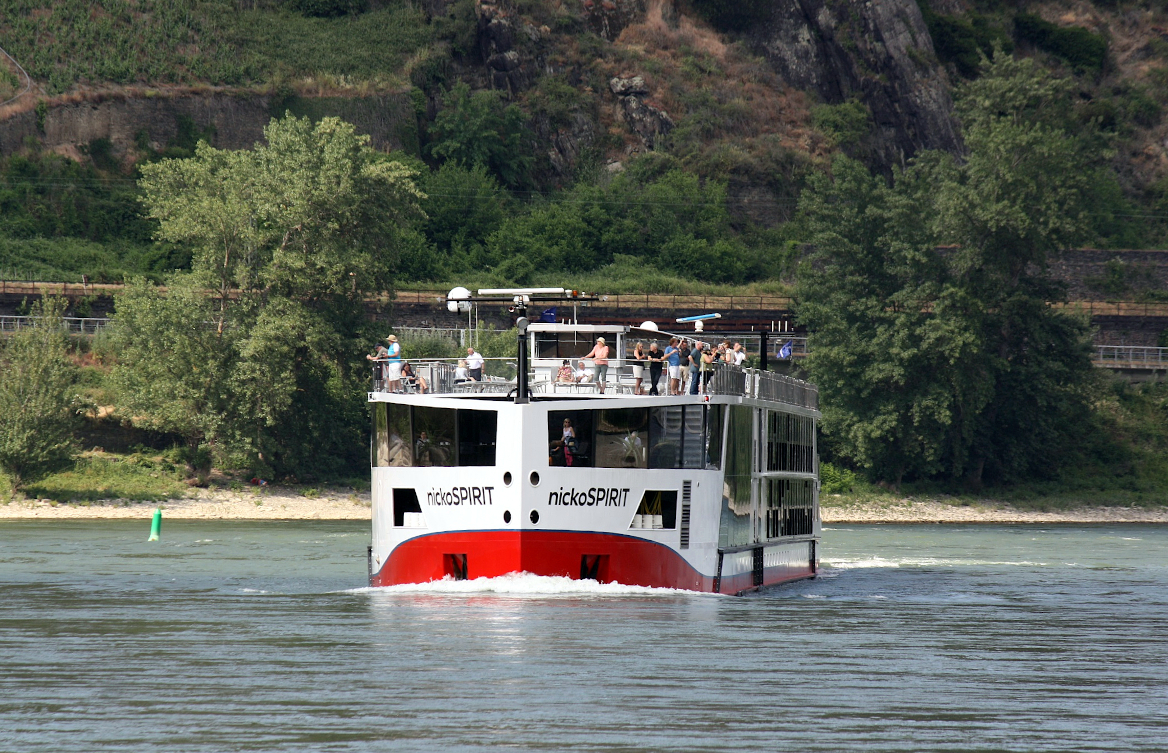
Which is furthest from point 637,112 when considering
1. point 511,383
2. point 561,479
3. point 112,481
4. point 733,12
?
point 561,479

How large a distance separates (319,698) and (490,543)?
11069 millimetres

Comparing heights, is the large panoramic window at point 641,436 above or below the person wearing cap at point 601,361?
below

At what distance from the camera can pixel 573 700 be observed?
18406 millimetres

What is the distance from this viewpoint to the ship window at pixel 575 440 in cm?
3021

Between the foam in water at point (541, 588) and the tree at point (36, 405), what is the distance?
143ft

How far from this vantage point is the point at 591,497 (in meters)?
29.3

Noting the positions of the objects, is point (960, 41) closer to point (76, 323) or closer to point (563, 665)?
point (76, 323)

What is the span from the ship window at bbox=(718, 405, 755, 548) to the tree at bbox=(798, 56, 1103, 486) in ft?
152

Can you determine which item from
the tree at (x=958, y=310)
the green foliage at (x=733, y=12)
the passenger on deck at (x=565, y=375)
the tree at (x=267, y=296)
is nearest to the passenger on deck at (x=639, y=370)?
the passenger on deck at (x=565, y=375)

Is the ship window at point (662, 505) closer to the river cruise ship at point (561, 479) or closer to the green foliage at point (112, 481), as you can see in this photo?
the river cruise ship at point (561, 479)

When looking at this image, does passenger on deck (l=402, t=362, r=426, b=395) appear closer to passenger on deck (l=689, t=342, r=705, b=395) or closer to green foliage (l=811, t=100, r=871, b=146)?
passenger on deck (l=689, t=342, r=705, b=395)

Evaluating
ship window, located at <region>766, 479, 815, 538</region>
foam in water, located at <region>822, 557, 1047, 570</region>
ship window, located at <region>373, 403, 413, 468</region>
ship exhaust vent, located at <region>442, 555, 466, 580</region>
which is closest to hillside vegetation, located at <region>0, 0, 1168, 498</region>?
foam in water, located at <region>822, 557, 1047, 570</region>

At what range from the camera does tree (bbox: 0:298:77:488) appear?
222 feet

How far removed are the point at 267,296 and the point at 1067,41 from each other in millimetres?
100653
